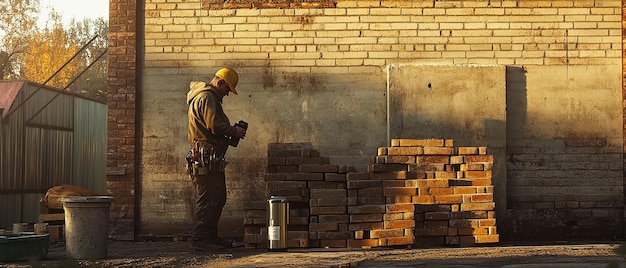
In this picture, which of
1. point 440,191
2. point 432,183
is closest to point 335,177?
point 432,183

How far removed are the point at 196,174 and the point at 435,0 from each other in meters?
4.37

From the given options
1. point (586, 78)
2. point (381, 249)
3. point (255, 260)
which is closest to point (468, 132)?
point (586, 78)

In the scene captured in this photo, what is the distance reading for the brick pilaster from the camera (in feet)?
38.1

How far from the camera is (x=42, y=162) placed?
1811cm

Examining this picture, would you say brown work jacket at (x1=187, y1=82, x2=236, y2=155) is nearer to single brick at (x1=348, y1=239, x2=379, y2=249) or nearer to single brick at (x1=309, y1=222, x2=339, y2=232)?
single brick at (x1=309, y1=222, x2=339, y2=232)

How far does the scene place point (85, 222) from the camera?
869 cm

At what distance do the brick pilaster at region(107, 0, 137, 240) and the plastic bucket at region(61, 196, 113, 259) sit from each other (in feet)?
9.18

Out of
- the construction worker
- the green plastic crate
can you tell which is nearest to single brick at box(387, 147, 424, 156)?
the construction worker

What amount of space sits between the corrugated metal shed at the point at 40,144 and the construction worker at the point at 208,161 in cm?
789

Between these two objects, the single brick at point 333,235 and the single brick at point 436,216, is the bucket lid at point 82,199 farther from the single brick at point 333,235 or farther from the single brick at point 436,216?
the single brick at point 436,216

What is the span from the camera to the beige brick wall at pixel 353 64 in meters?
11.5

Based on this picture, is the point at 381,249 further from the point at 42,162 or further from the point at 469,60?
the point at 42,162

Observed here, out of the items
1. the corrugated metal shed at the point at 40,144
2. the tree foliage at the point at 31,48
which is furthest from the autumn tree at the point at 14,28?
the corrugated metal shed at the point at 40,144

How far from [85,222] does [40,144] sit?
9.95m
